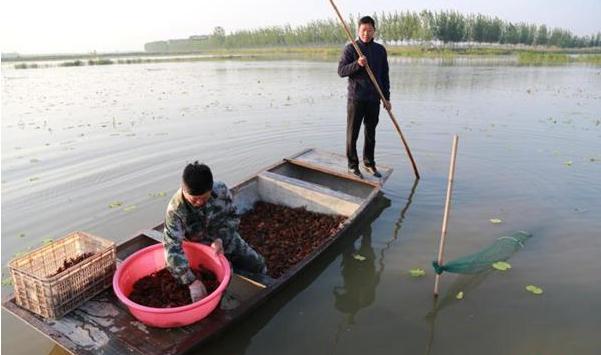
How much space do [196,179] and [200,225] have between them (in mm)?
646

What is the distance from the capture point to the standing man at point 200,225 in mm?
2553

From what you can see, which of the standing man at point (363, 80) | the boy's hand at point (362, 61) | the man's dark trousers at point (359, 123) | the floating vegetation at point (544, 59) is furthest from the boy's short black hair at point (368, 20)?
the floating vegetation at point (544, 59)

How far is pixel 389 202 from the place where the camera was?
17.9 feet

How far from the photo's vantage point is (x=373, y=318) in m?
3.24

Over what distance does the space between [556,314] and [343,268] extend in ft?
5.99

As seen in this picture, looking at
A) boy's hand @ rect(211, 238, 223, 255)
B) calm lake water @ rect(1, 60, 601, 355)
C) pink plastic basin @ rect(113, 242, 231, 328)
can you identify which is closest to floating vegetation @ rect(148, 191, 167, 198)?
calm lake water @ rect(1, 60, 601, 355)

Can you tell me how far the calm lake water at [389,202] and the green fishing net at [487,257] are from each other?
0.10m

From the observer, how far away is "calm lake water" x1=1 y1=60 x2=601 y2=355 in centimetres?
308

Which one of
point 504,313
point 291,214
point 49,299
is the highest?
point 49,299

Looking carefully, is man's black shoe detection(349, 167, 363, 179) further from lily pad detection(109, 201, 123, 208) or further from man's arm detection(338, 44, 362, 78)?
lily pad detection(109, 201, 123, 208)

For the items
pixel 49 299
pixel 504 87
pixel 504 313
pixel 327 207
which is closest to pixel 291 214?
pixel 327 207

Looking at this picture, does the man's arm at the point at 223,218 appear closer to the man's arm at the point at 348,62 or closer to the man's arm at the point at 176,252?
the man's arm at the point at 176,252

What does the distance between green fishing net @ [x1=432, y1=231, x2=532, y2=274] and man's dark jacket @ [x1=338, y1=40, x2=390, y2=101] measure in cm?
232

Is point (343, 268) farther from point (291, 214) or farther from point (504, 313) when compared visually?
point (504, 313)
